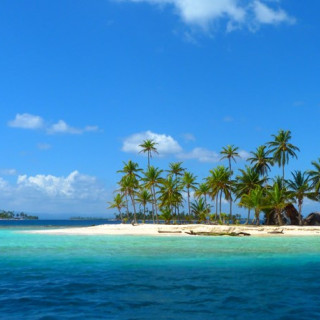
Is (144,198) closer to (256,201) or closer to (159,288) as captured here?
(256,201)

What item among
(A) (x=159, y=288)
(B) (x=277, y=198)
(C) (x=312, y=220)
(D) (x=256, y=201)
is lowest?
(A) (x=159, y=288)

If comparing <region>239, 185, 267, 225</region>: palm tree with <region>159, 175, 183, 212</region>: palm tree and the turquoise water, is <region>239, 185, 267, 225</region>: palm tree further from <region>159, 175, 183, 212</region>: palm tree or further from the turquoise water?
the turquoise water

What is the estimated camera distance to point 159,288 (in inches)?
477

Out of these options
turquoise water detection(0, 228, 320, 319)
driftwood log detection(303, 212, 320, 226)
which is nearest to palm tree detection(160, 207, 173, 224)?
driftwood log detection(303, 212, 320, 226)

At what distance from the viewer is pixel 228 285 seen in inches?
498

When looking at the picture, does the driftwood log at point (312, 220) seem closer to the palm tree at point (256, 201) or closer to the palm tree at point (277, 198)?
the palm tree at point (277, 198)

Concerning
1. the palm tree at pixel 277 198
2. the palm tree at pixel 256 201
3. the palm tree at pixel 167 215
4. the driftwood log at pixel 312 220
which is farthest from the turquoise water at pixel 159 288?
the palm tree at pixel 167 215

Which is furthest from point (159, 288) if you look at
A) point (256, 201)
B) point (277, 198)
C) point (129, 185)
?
point (129, 185)

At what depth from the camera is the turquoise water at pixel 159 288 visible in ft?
29.8

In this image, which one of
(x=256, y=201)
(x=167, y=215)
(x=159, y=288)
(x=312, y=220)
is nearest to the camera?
(x=159, y=288)

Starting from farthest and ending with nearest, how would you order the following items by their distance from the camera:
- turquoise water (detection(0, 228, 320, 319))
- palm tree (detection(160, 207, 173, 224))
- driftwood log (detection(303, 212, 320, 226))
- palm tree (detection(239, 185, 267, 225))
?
palm tree (detection(160, 207, 173, 224))
driftwood log (detection(303, 212, 320, 226))
palm tree (detection(239, 185, 267, 225))
turquoise water (detection(0, 228, 320, 319))

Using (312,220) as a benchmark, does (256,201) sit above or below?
above

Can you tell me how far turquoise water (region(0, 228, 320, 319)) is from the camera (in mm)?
9070

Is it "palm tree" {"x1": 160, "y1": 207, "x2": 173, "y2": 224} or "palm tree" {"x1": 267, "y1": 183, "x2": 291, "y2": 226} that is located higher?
"palm tree" {"x1": 267, "y1": 183, "x2": 291, "y2": 226}
